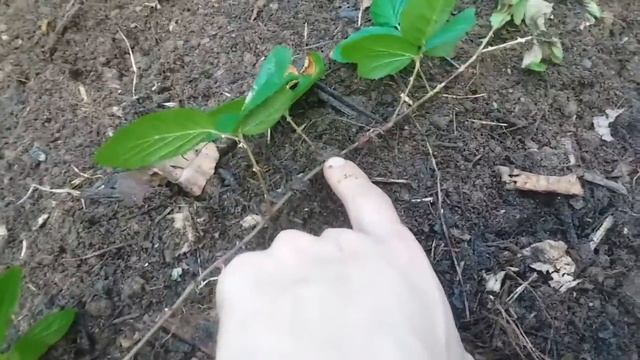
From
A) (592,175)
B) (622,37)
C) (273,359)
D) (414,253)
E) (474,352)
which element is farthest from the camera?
(622,37)

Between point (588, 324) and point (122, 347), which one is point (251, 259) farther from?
point (588, 324)

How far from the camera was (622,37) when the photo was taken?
1.22 metres

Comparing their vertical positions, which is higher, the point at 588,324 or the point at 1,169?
the point at 1,169

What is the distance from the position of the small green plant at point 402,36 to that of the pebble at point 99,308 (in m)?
0.50

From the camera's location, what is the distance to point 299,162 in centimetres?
109

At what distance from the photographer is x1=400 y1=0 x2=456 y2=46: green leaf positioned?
3.20 ft

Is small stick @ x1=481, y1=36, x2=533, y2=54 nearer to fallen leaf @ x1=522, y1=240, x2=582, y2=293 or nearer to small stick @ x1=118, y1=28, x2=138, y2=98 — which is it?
fallen leaf @ x1=522, y1=240, x2=582, y2=293

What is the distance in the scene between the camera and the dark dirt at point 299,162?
995 mm

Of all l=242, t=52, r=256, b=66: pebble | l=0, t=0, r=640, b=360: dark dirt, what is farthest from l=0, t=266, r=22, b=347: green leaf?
l=242, t=52, r=256, b=66: pebble

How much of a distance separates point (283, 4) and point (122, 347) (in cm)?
65

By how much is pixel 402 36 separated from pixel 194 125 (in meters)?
0.34

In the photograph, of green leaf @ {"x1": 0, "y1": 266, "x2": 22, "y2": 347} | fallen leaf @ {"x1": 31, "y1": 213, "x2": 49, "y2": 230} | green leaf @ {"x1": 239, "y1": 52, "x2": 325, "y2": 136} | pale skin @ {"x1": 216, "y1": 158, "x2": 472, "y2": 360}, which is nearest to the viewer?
pale skin @ {"x1": 216, "y1": 158, "x2": 472, "y2": 360}

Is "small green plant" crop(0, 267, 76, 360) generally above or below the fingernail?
below

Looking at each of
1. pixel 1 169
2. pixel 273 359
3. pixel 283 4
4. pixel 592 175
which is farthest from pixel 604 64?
pixel 1 169
